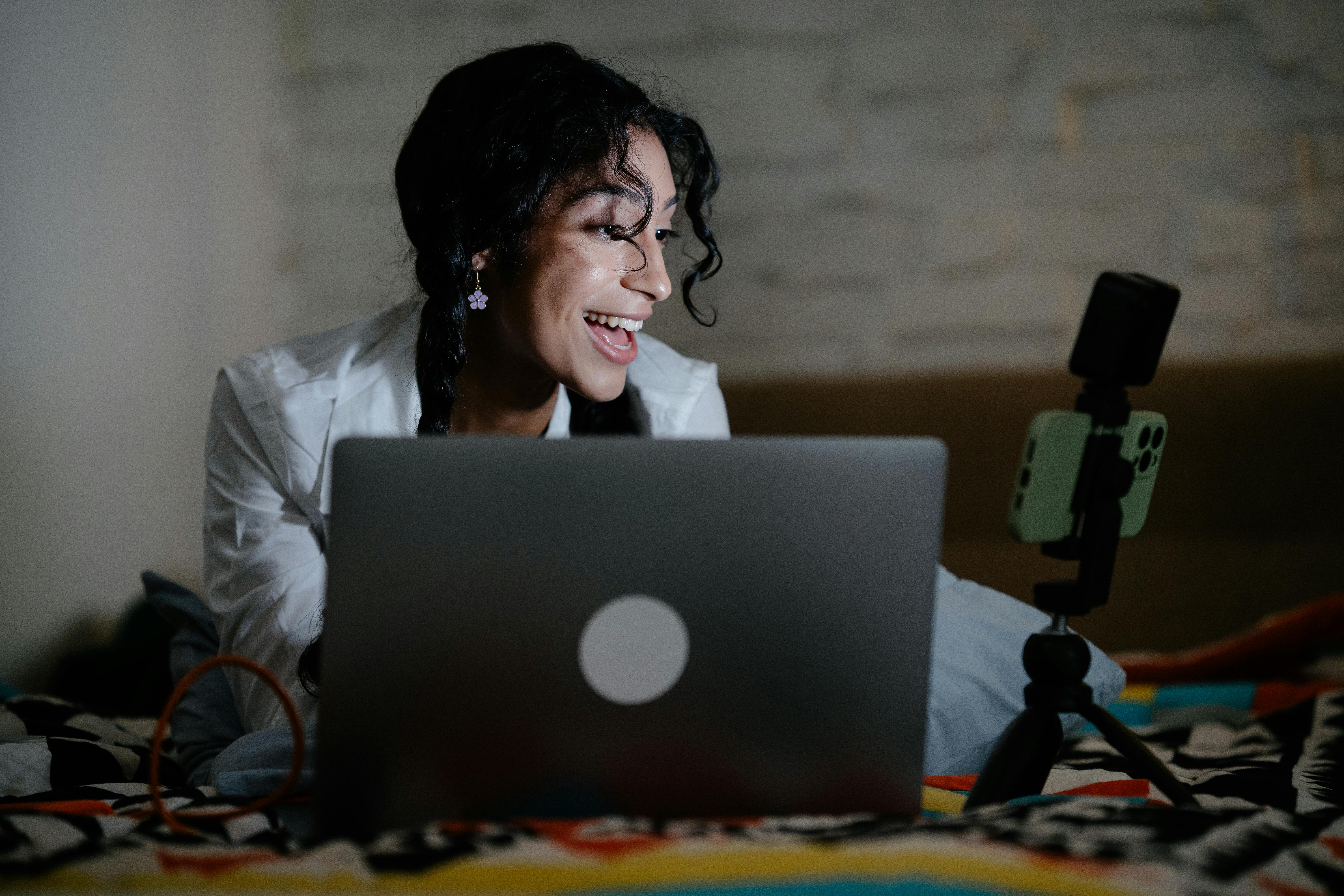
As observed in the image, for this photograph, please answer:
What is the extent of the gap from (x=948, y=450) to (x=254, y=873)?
1.52 m

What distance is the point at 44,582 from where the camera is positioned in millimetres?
1447

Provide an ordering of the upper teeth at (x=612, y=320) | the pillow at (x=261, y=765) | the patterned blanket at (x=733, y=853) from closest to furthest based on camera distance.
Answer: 1. the patterned blanket at (x=733, y=853)
2. the pillow at (x=261, y=765)
3. the upper teeth at (x=612, y=320)

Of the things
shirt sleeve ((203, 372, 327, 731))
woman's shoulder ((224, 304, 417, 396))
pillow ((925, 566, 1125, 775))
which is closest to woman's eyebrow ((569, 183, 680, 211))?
woman's shoulder ((224, 304, 417, 396))

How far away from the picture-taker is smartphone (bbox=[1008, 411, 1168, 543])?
691 millimetres

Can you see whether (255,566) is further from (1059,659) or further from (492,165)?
(1059,659)

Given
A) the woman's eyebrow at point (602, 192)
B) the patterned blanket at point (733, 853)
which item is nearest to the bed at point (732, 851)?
the patterned blanket at point (733, 853)

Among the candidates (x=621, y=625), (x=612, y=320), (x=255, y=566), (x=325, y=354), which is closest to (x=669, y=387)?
(x=612, y=320)

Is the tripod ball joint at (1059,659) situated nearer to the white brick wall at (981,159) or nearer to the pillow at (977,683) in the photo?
the pillow at (977,683)

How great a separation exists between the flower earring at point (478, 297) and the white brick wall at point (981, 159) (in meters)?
0.67

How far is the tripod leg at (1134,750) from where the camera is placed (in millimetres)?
726

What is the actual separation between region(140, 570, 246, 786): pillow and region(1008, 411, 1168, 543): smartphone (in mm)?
749

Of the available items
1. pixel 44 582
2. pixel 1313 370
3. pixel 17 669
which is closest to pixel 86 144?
pixel 44 582

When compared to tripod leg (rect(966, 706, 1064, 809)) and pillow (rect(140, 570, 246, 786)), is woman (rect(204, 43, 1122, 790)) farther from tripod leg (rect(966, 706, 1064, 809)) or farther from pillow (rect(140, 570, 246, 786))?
tripod leg (rect(966, 706, 1064, 809))

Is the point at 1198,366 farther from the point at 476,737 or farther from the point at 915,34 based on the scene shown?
the point at 476,737
